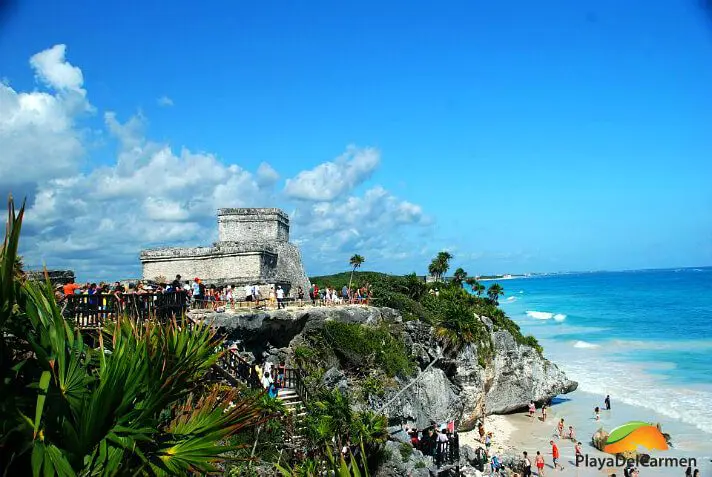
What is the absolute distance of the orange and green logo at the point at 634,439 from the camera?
826 inches

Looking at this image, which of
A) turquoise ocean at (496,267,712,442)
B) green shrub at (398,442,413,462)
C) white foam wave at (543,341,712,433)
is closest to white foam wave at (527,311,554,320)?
turquoise ocean at (496,267,712,442)

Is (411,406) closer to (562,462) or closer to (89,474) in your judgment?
(562,462)

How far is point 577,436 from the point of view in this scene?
25578mm

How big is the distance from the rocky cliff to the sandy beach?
3.57 feet

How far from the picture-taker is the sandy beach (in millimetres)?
20922

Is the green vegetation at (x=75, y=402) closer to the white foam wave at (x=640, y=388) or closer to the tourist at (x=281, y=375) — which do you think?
the tourist at (x=281, y=375)

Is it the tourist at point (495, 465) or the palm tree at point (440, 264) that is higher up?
the palm tree at point (440, 264)

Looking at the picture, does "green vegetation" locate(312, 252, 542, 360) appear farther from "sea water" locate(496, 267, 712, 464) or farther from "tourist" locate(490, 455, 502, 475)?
"sea water" locate(496, 267, 712, 464)

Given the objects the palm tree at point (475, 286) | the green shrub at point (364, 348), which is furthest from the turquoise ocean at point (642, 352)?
the green shrub at point (364, 348)

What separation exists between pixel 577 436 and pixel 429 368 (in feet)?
26.2

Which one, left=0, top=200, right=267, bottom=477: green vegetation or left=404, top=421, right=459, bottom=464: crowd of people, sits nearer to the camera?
left=0, top=200, right=267, bottom=477: green vegetation

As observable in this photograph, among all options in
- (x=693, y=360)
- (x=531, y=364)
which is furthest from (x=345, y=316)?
(x=693, y=360)

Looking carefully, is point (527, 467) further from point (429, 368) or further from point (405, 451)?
point (405, 451)

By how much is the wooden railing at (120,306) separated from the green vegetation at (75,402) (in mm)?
4635
